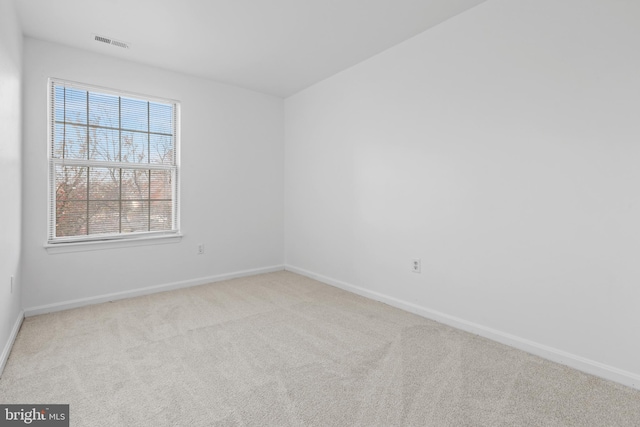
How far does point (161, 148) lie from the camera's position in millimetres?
3764

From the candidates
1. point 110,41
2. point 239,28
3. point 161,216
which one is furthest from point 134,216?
point 239,28

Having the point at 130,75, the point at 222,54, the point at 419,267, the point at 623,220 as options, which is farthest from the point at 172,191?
the point at 623,220

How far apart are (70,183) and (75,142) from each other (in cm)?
41

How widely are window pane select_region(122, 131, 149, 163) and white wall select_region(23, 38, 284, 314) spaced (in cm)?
39

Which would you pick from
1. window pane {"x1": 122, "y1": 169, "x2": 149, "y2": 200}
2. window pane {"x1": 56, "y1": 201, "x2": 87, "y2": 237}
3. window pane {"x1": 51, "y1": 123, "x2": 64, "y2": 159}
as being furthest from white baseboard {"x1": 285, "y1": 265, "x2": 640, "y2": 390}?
window pane {"x1": 51, "y1": 123, "x2": 64, "y2": 159}

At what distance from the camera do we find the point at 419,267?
3004mm

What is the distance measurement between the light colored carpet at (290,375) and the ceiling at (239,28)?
2.53 m

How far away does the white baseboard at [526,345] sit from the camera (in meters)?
1.91

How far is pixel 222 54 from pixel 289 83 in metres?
1.01

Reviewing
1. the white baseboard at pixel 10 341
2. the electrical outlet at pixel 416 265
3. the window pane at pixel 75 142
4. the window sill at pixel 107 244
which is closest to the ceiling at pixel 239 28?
the window pane at pixel 75 142

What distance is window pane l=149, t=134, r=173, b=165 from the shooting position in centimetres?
371

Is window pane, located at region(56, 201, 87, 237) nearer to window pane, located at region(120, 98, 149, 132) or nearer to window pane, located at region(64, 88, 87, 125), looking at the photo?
window pane, located at region(64, 88, 87, 125)

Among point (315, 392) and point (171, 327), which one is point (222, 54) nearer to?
point (171, 327)

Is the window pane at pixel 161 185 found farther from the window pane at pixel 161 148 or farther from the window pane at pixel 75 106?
the window pane at pixel 75 106
